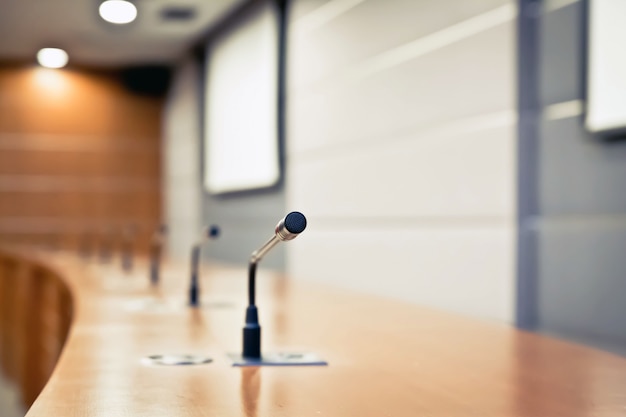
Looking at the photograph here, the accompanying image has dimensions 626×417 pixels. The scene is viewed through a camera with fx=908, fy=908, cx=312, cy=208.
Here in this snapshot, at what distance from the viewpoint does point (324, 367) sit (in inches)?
74.5

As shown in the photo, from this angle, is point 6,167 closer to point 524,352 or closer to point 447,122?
point 447,122

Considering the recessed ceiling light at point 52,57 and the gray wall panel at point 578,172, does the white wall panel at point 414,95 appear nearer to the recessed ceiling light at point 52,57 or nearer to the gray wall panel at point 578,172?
the gray wall panel at point 578,172

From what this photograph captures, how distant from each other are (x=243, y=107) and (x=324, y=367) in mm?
4770

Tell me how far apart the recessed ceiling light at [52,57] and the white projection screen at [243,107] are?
5.11ft

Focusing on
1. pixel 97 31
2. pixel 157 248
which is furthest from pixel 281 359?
pixel 97 31

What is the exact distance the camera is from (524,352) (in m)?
2.20

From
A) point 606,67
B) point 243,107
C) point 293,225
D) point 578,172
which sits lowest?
point 293,225

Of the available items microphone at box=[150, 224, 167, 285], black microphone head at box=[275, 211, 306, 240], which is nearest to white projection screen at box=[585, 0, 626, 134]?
black microphone head at box=[275, 211, 306, 240]

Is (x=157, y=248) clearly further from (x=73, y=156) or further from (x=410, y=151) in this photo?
(x=73, y=156)

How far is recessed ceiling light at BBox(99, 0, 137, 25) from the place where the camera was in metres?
6.23

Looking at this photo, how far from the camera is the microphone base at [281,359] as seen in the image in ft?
6.29

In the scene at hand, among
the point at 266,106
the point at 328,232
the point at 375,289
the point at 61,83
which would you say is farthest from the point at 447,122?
the point at 61,83

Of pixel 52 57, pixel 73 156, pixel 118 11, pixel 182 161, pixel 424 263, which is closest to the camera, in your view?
pixel 424 263

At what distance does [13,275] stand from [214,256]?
5.40ft
